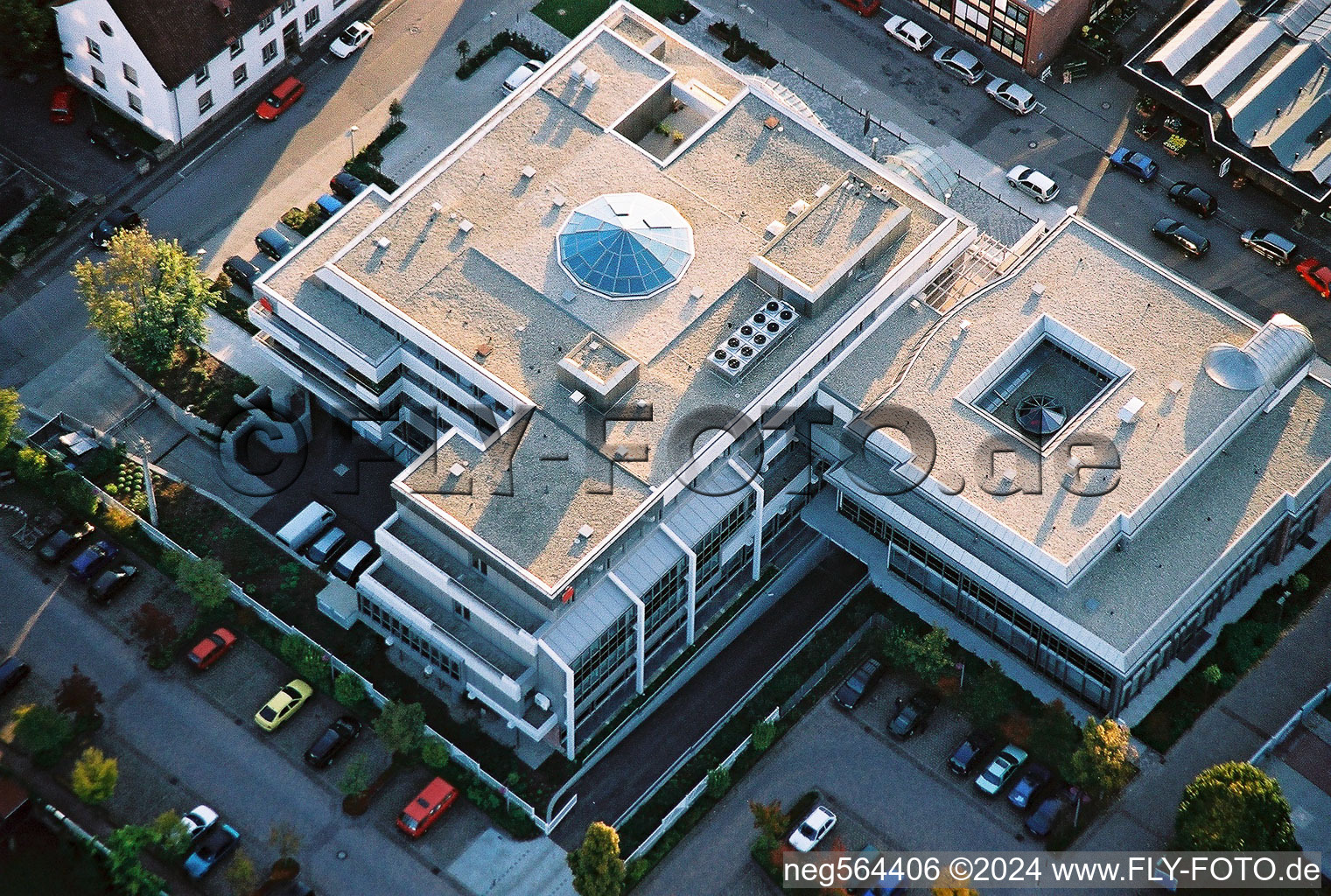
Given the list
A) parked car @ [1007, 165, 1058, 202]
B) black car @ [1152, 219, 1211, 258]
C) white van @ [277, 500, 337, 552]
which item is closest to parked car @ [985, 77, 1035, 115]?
parked car @ [1007, 165, 1058, 202]

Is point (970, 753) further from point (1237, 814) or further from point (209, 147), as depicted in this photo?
point (209, 147)

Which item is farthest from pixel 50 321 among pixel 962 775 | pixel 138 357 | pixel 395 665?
pixel 962 775

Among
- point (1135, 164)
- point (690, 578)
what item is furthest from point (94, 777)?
point (1135, 164)

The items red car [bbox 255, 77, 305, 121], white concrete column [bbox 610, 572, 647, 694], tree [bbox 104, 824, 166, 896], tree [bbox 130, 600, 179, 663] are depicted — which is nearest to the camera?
tree [bbox 104, 824, 166, 896]

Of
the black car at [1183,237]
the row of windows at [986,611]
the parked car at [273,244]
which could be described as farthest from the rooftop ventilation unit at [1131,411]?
the parked car at [273,244]

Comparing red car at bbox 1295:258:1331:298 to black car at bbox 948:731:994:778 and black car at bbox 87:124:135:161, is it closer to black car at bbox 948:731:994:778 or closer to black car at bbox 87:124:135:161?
black car at bbox 948:731:994:778

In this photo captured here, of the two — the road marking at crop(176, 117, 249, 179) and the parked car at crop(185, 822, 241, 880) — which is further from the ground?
the road marking at crop(176, 117, 249, 179)
